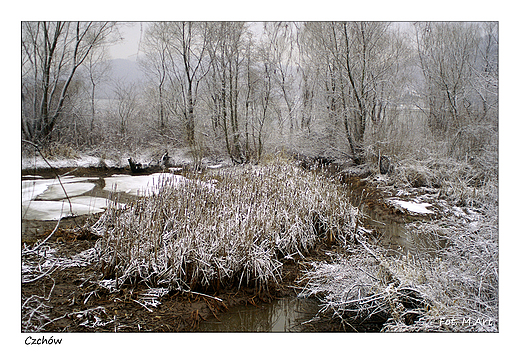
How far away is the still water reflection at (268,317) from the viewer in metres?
2.23

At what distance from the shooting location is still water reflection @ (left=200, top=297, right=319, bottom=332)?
7.32 feet

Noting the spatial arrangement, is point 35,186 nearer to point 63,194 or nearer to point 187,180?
point 63,194

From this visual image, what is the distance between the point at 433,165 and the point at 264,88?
4.61 meters

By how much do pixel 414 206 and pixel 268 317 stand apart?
146 inches

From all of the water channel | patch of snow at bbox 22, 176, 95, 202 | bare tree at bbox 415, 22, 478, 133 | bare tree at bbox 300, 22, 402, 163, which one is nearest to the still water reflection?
the water channel

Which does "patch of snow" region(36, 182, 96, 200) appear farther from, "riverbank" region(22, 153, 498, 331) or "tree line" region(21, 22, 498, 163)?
"tree line" region(21, 22, 498, 163)

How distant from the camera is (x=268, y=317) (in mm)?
2363

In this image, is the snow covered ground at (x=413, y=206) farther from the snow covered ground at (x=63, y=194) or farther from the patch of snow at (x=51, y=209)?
the patch of snow at (x=51, y=209)

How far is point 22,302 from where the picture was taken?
2.12 m

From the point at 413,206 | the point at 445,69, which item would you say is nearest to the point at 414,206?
the point at 413,206

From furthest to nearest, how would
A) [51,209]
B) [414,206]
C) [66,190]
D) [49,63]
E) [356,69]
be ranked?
1. [356,69]
2. [414,206]
3. [66,190]
4. [49,63]
5. [51,209]
